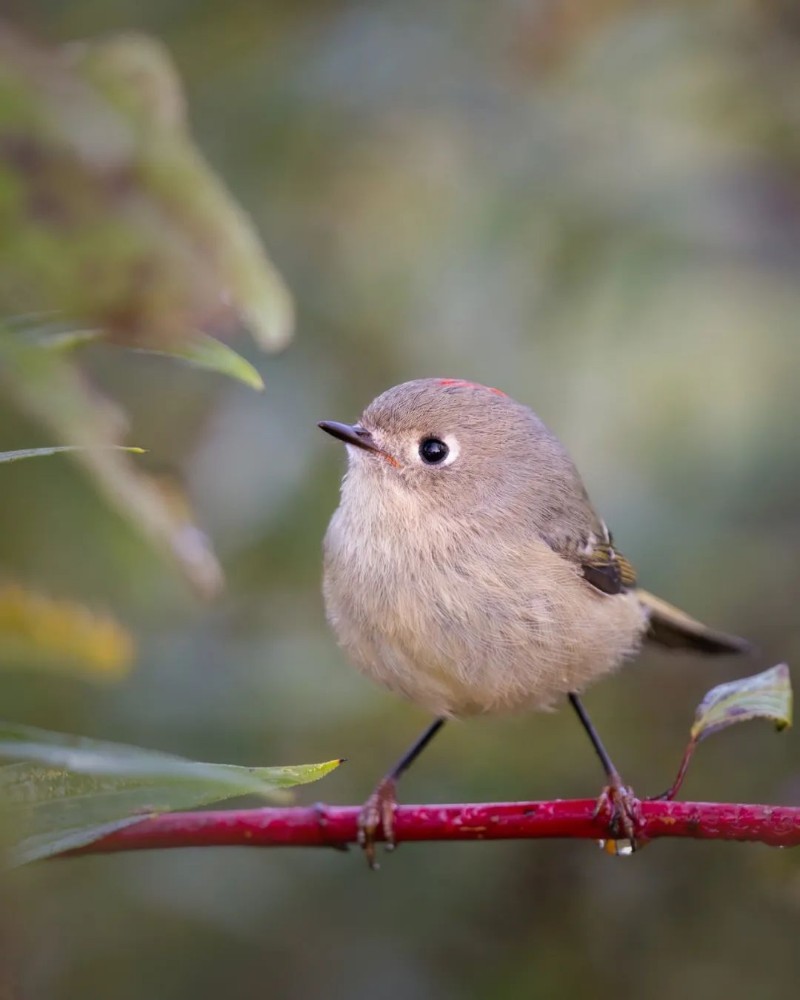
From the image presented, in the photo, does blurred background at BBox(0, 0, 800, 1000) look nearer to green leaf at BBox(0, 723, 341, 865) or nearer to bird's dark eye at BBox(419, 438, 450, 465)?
bird's dark eye at BBox(419, 438, 450, 465)

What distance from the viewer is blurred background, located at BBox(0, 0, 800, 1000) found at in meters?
2.73

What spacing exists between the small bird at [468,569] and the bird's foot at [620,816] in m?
0.02

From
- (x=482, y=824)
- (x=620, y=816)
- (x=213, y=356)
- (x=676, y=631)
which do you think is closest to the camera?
(x=213, y=356)

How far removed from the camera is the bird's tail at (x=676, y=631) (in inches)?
103

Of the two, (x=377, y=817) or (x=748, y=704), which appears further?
(x=377, y=817)

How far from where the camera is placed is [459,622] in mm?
2074

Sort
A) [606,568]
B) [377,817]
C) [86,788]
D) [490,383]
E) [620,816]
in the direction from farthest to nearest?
[490,383], [606,568], [377,817], [620,816], [86,788]

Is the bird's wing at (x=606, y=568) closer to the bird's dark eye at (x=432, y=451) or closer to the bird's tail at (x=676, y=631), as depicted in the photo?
the bird's tail at (x=676, y=631)

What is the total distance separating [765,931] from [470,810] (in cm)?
156

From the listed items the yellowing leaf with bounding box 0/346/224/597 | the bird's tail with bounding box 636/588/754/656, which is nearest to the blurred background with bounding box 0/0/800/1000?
the bird's tail with bounding box 636/588/754/656

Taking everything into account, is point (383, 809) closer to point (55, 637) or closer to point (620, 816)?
point (620, 816)

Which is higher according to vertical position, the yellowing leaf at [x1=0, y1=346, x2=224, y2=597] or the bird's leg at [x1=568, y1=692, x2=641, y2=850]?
the yellowing leaf at [x1=0, y1=346, x2=224, y2=597]

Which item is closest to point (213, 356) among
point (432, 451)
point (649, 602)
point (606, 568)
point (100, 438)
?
point (100, 438)

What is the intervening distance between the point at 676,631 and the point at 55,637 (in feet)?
5.53
